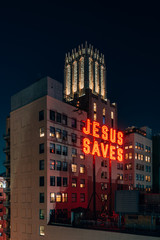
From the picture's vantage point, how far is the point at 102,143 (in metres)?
76.9

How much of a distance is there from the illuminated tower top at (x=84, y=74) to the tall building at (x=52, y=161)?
7.12 metres

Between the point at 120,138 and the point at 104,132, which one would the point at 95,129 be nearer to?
the point at 104,132

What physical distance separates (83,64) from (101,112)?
18911 millimetres

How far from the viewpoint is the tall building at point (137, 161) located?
295 feet

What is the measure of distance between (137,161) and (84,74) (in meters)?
33.0

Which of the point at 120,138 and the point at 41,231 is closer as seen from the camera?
the point at 41,231

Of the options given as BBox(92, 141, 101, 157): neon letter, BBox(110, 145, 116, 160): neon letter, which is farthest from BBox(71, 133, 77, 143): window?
BBox(110, 145, 116, 160): neon letter

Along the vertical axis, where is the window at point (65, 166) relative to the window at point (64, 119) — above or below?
below

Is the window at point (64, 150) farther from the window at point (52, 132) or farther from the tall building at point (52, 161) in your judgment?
the window at point (52, 132)

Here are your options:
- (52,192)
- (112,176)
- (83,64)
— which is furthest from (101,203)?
(83,64)

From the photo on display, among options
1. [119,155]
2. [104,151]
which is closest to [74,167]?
[104,151]

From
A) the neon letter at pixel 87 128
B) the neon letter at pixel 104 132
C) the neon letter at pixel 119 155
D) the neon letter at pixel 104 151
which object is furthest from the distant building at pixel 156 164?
the neon letter at pixel 87 128

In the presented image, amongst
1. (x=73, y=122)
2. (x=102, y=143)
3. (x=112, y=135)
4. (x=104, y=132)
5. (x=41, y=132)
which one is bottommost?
(x=102, y=143)

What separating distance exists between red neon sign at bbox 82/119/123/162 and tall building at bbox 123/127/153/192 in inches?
269
